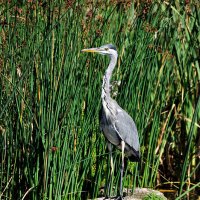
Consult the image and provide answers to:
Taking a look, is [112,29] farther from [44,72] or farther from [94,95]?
[44,72]

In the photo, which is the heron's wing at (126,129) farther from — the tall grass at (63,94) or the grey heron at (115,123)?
the tall grass at (63,94)

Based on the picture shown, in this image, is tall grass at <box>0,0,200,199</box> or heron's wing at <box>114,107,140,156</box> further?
heron's wing at <box>114,107,140,156</box>

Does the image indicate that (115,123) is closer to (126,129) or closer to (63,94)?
(126,129)

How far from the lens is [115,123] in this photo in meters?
4.10

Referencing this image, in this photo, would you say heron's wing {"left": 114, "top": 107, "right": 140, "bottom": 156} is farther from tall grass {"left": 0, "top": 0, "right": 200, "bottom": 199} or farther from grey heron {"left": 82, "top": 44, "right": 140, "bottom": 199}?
tall grass {"left": 0, "top": 0, "right": 200, "bottom": 199}

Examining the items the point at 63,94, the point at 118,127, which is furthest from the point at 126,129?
the point at 63,94

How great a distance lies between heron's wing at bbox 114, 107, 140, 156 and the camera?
3.99 m

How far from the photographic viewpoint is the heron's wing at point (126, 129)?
399cm

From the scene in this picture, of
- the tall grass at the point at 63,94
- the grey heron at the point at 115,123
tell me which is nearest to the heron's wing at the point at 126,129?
the grey heron at the point at 115,123

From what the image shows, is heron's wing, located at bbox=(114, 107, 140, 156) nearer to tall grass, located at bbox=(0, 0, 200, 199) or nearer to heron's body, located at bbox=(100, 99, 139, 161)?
heron's body, located at bbox=(100, 99, 139, 161)

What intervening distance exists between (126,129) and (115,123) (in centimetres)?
10

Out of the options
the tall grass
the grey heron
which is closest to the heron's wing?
the grey heron

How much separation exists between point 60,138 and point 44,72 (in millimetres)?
458

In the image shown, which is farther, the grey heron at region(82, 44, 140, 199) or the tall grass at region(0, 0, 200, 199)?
the grey heron at region(82, 44, 140, 199)
